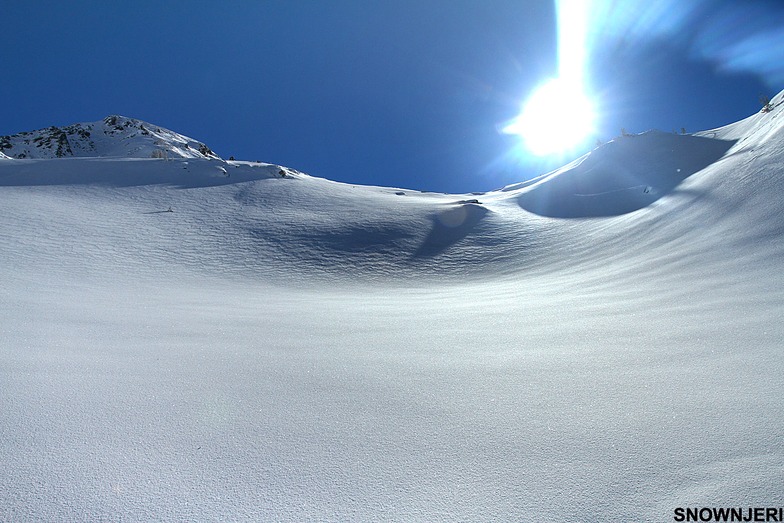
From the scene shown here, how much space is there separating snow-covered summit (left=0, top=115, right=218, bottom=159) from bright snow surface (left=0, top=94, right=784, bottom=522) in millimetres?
31409

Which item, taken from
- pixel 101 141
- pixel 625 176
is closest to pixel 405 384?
pixel 625 176

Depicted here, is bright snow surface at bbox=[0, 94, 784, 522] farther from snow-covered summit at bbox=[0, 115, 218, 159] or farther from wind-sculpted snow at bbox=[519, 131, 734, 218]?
snow-covered summit at bbox=[0, 115, 218, 159]

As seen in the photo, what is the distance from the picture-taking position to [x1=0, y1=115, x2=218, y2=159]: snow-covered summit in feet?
111

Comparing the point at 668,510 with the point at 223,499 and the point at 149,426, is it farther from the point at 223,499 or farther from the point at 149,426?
the point at 149,426

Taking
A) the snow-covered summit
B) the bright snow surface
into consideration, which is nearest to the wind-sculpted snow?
the bright snow surface

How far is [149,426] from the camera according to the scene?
1.71 meters

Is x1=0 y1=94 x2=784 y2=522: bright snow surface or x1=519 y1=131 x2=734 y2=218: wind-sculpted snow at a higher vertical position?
x1=519 y1=131 x2=734 y2=218: wind-sculpted snow

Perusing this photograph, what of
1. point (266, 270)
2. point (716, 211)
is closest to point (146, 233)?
point (266, 270)

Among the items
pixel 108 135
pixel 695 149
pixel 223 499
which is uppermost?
pixel 108 135

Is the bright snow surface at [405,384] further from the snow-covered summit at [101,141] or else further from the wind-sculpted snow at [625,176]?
the snow-covered summit at [101,141]

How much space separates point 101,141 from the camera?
39219 mm

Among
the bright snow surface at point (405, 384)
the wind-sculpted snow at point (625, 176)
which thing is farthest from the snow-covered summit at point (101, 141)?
the bright snow surface at point (405, 384)

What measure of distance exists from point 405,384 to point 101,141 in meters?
47.2

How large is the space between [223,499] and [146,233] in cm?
848
